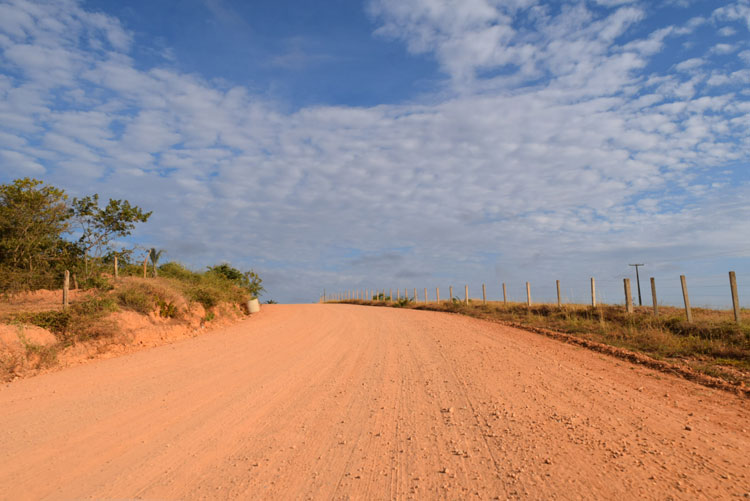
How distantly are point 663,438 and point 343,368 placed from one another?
567 centimetres

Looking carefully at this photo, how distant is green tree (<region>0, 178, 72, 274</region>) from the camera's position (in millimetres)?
14945

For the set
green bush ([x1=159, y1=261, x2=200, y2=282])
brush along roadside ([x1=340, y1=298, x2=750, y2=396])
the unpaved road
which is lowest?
the unpaved road

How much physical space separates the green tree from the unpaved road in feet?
28.7

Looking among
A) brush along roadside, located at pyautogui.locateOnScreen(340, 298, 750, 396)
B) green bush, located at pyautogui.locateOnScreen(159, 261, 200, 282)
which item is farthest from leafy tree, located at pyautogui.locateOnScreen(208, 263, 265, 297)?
brush along roadside, located at pyautogui.locateOnScreen(340, 298, 750, 396)

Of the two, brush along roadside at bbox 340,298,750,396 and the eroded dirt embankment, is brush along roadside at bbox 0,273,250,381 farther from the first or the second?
brush along roadside at bbox 340,298,750,396

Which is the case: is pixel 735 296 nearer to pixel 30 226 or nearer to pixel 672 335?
pixel 672 335

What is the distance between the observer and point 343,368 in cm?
891

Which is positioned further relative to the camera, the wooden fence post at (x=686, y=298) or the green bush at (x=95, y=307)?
the wooden fence post at (x=686, y=298)

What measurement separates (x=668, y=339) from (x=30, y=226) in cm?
2130

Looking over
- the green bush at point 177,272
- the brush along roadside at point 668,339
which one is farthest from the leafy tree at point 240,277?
the brush along roadside at point 668,339

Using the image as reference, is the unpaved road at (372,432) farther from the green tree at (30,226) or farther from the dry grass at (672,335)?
the green tree at (30,226)

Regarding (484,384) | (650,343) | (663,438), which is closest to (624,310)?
(650,343)

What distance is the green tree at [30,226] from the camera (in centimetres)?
1495

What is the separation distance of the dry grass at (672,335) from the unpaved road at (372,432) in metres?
1.92
